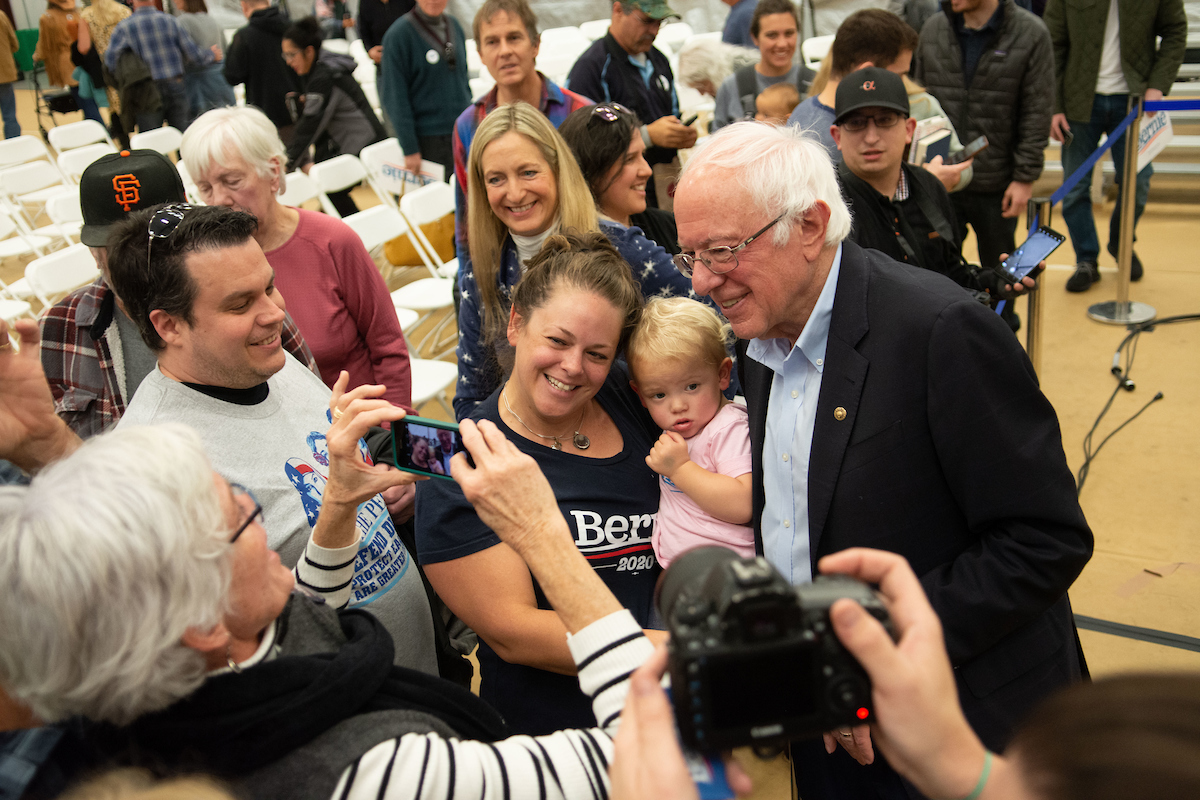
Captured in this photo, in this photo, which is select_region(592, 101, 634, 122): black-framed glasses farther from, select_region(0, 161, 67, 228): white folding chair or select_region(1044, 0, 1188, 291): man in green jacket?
select_region(0, 161, 67, 228): white folding chair

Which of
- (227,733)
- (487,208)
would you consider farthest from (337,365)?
(227,733)

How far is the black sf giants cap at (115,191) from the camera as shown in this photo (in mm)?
2266

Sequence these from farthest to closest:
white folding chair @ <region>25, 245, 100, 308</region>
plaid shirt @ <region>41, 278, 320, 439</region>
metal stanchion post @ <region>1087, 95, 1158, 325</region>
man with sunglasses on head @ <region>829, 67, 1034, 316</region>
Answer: metal stanchion post @ <region>1087, 95, 1158, 325</region> → white folding chair @ <region>25, 245, 100, 308</region> → man with sunglasses on head @ <region>829, 67, 1034, 316</region> → plaid shirt @ <region>41, 278, 320, 439</region>

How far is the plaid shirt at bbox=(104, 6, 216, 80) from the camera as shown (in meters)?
7.28

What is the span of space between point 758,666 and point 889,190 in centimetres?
237

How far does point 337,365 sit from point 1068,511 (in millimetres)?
2105

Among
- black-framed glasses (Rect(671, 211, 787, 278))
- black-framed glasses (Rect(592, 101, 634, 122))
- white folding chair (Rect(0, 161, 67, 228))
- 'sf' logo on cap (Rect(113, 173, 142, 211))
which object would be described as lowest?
white folding chair (Rect(0, 161, 67, 228))

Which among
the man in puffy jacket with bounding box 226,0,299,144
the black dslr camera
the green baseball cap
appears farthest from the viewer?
the man in puffy jacket with bounding box 226,0,299,144

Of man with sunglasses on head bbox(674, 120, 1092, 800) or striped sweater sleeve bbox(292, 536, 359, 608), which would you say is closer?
man with sunglasses on head bbox(674, 120, 1092, 800)

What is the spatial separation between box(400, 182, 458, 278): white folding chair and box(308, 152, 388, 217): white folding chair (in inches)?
22.3

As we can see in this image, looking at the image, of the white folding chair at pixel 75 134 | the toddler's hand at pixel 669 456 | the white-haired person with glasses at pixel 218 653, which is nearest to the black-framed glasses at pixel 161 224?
the white-haired person with glasses at pixel 218 653

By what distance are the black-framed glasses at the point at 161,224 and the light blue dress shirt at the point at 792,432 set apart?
4.11ft

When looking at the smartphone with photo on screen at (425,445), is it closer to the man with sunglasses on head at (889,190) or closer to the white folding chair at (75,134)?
the man with sunglasses on head at (889,190)

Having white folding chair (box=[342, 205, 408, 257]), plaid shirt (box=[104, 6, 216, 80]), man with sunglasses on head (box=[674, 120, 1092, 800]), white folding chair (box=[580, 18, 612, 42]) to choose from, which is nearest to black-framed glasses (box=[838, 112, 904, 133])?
man with sunglasses on head (box=[674, 120, 1092, 800])
